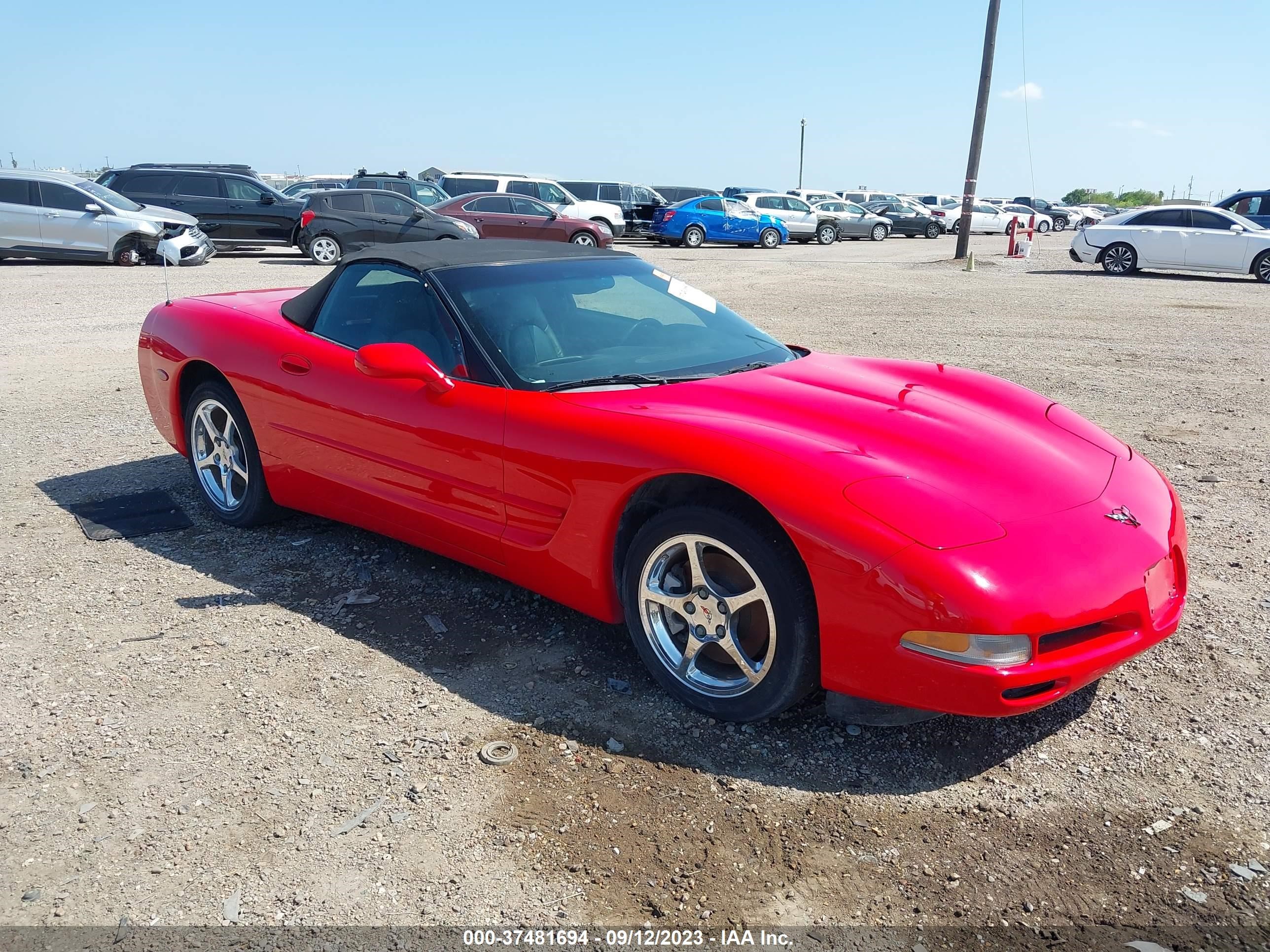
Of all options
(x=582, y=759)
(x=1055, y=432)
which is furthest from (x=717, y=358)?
(x=582, y=759)

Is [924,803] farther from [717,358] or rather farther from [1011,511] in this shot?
[717,358]

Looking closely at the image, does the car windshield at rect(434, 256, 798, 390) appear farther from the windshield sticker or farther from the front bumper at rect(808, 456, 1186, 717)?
the front bumper at rect(808, 456, 1186, 717)

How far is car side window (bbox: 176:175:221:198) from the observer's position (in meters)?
20.8

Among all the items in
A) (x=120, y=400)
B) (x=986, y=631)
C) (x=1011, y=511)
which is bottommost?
(x=120, y=400)

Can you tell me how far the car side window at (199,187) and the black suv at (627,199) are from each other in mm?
10940

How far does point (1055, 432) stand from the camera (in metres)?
3.62

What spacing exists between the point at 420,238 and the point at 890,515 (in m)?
18.1

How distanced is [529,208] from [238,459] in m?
18.7

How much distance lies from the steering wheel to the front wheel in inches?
668

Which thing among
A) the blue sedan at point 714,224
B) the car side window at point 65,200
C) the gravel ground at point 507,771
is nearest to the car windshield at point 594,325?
the gravel ground at point 507,771

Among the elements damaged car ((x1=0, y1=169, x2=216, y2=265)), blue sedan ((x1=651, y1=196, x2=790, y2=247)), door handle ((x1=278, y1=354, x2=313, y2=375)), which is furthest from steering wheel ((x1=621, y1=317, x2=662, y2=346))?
blue sedan ((x1=651, y1=196, x2=790, y2=247))

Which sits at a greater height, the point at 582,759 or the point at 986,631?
the point at 986,631

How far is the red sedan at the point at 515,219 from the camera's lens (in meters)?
21.9

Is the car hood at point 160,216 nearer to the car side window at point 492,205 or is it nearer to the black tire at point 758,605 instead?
the car side window at point 492,205
